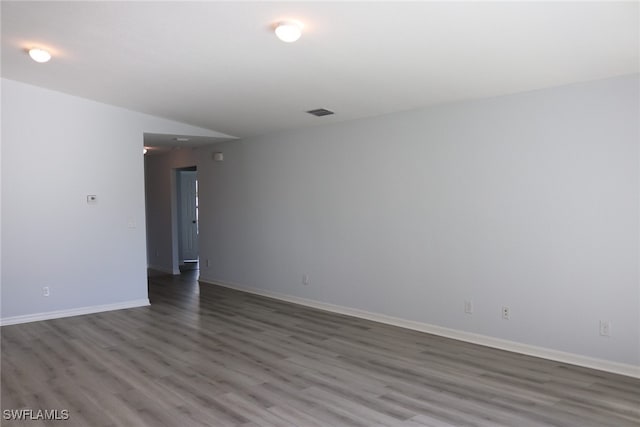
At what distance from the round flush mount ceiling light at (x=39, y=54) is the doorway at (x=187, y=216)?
5.51m

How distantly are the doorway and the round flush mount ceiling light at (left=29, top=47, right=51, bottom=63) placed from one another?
18.1 feet

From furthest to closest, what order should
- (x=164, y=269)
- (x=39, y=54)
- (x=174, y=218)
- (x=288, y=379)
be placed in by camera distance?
(x=164, y=269) → (x=174, y=218) → (x=39, y=54) → (x=288, y=379)

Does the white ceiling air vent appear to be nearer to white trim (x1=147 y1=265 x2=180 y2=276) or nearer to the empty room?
the empty room

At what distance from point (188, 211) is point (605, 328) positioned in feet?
27.3

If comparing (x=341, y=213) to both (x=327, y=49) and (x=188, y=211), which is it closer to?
(x=327, y=49)

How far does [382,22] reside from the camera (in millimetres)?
3240

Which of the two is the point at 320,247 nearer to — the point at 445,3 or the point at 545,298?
the point at 545,298

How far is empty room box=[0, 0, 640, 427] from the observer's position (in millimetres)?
3223

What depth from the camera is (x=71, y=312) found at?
5922 millimetres

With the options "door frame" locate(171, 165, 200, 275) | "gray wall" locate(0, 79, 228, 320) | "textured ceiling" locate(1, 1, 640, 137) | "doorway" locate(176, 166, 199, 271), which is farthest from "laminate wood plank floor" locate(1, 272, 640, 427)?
"doorway" locate(176, 166, 199, 271)

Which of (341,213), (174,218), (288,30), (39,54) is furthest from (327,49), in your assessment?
(174,218)

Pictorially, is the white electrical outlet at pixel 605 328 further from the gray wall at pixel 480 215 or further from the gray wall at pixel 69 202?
the gray wall at pixel 69 202

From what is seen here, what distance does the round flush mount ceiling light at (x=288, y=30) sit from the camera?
11.0ft

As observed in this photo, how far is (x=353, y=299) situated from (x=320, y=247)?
818mm
